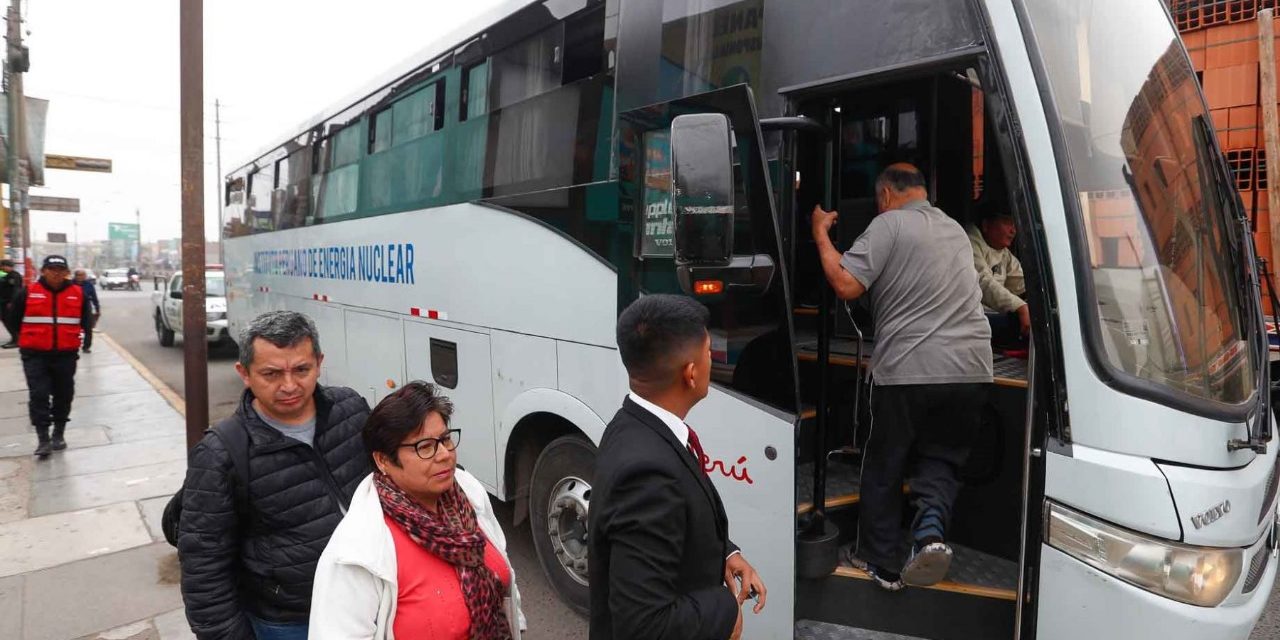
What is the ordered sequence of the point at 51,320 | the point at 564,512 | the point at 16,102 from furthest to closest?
the point at 16,102 → the point at 51,320 → the point at 564,512

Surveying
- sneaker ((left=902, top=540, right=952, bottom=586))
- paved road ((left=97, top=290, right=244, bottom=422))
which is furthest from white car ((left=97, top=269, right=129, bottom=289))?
sneaker ((left=902, top=540, right=952, bottom=586))

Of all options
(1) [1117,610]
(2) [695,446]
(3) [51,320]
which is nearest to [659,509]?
(2) [695,446]

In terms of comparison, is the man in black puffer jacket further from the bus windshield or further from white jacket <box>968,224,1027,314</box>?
white jacket <box>968,224,1027,314</box>

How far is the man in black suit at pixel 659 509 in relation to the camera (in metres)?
1.42

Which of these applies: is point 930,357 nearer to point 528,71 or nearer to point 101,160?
point 528,71

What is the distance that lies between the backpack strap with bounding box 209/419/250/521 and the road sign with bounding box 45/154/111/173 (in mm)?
26905

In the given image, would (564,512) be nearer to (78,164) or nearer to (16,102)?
(16,102)

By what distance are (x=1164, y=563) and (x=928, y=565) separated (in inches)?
27.6

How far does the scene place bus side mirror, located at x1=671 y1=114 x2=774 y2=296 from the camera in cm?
231

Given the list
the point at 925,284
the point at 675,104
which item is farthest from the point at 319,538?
the point at 925,284

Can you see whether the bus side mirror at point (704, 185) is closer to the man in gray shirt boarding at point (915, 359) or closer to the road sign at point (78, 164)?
the man in gray shirt boarding at point (915, 359)

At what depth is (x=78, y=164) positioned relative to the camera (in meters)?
23.4

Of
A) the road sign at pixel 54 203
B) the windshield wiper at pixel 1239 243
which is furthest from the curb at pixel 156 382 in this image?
the road sign at pixel 54 203

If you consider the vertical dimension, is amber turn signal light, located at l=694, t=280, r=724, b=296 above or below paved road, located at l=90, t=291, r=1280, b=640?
above
